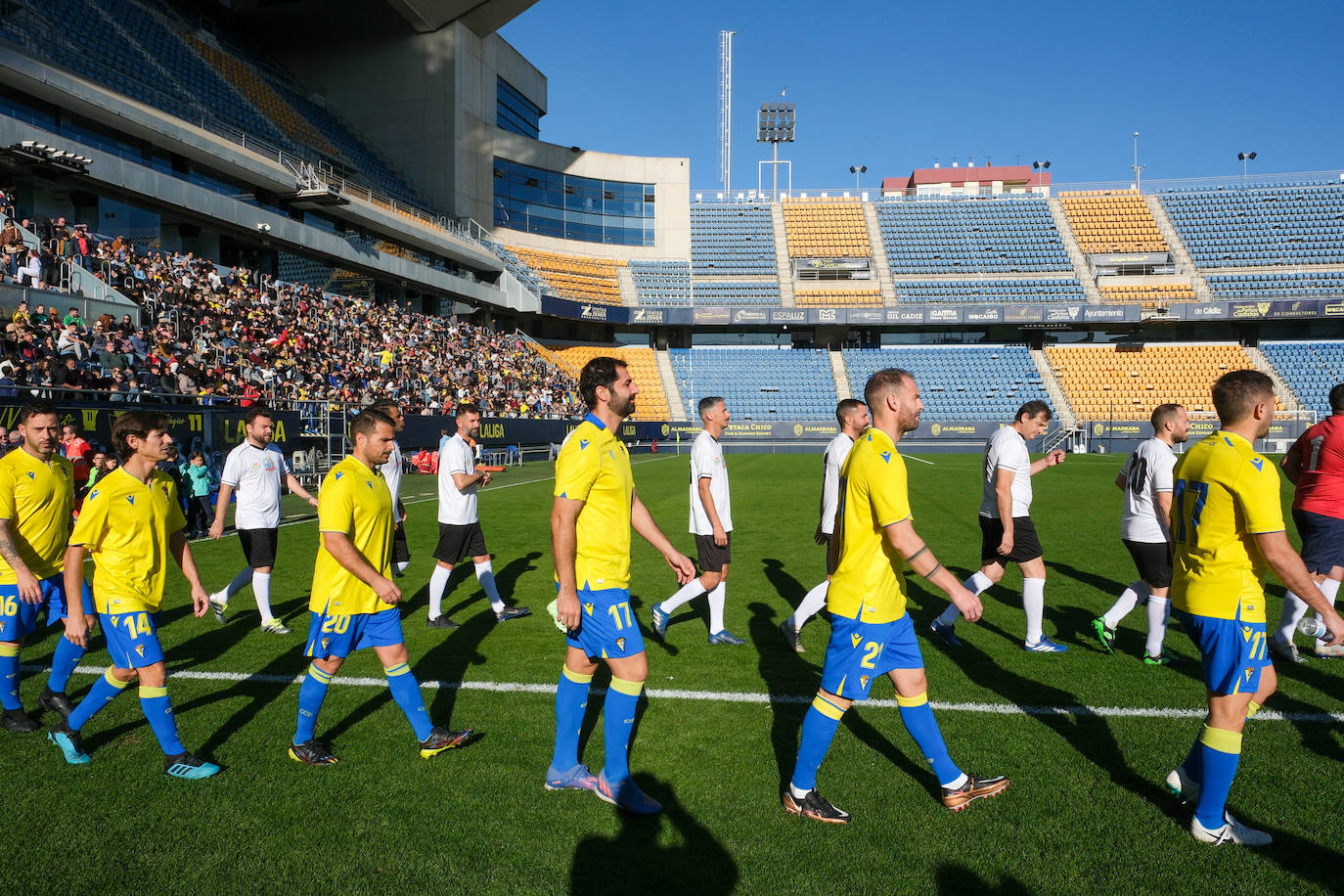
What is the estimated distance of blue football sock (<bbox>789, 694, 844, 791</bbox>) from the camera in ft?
12.0

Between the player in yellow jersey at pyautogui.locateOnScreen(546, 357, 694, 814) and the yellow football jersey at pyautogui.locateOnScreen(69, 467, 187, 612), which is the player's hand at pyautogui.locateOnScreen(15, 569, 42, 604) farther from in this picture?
the player in yellow jersey at pyautogui.locateOnScreen(546, 357, 694, 814)

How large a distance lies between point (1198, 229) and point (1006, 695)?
5813 cm

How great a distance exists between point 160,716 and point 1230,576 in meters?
5.35

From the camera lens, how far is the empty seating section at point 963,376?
45688 millimetres

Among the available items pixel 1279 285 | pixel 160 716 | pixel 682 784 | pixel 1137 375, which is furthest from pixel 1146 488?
pixel 1279 285

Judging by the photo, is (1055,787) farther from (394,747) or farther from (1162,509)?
(394,747)

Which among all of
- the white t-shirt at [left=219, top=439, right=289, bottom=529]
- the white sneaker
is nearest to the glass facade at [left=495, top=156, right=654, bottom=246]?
the white t-shirt at [left=219, top=439, right=289, bottom=529]

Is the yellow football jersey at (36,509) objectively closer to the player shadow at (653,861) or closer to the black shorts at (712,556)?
the player shadow at (653,861)

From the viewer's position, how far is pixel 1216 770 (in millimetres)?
3406

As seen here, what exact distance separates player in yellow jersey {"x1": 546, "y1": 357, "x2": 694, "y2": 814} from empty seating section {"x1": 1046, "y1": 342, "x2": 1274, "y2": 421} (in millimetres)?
46571

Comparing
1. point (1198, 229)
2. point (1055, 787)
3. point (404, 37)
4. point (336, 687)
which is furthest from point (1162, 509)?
point (1198, 229)

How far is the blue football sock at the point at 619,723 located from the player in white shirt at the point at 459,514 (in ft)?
13.3

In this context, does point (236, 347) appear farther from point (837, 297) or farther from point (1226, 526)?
point (837, 297)

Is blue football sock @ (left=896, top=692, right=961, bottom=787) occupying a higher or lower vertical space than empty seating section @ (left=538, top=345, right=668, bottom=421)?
lower
